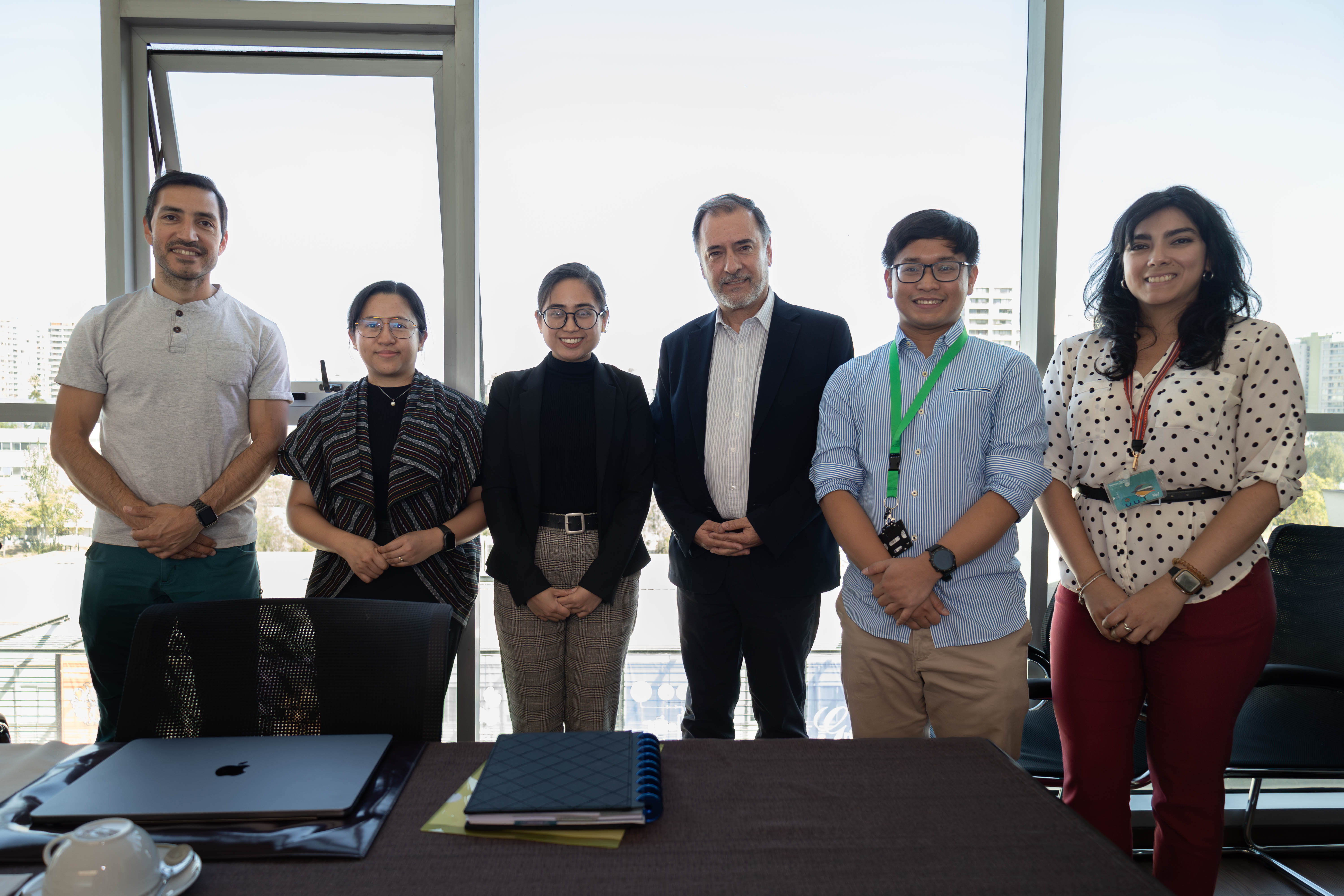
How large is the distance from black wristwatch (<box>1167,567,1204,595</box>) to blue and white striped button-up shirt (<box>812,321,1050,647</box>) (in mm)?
334

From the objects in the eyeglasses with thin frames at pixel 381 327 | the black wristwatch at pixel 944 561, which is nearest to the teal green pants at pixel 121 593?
the eyeglasses with thin frames at pixel 381 327

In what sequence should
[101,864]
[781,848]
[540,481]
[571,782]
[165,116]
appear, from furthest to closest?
[165,116], [540,481], [571,782], [781,848], [101,864]

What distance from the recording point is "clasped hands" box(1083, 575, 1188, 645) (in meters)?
1.75

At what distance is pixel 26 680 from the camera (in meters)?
2.78

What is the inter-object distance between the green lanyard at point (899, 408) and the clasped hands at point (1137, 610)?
0.55 metres

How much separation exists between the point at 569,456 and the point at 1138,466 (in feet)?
5.00

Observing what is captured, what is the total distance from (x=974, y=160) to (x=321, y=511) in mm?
2578

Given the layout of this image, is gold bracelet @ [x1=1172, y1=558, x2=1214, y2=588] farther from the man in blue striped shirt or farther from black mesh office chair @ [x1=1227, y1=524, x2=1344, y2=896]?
black mesh office chair @ [x1=1227, y1=524, x2=1344, y2=896]

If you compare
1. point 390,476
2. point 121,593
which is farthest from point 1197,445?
point 121,593

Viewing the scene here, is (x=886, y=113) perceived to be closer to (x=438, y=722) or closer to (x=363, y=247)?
(x=363, y=247)

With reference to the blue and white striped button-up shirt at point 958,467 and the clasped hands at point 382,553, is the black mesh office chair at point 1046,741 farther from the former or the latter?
the clasped hands at point 382,553

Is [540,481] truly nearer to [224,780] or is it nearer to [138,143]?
[224,780]

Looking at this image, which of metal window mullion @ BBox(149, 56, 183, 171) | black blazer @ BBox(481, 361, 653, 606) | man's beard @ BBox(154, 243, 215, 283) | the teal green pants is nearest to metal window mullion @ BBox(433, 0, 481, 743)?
black blazer @ BBox(481, 361, 653, 606)

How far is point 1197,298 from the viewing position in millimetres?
1882
